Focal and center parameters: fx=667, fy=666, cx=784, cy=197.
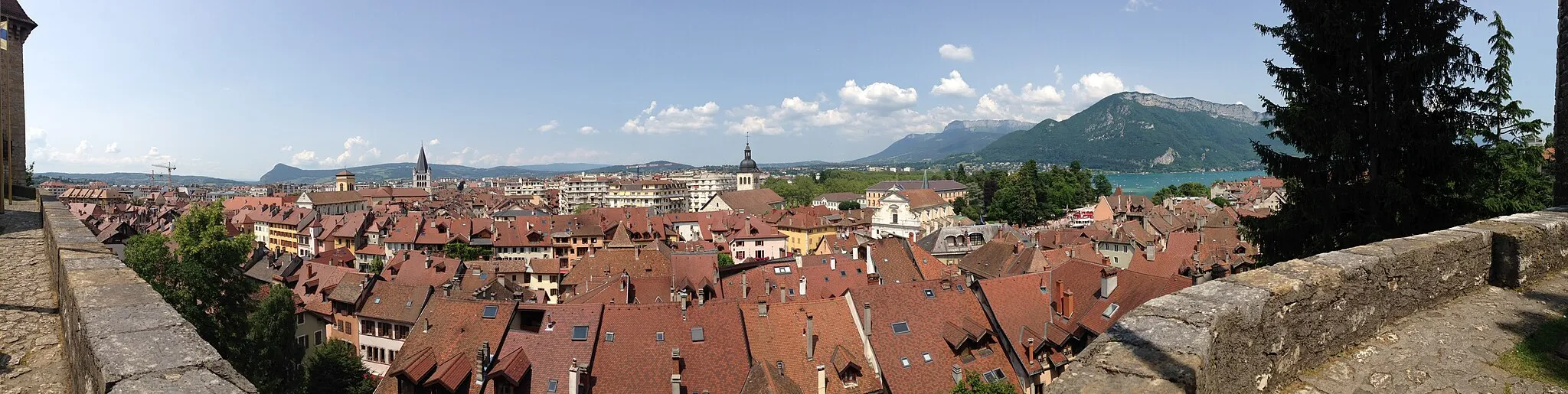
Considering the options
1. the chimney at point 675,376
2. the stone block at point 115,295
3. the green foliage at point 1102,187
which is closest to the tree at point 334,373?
the chimney at point 675,376

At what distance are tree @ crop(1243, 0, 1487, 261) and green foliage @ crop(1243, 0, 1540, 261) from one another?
16mm

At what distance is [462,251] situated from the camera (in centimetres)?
5769

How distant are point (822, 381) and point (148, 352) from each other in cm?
1592

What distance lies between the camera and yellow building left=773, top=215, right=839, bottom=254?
68125mm

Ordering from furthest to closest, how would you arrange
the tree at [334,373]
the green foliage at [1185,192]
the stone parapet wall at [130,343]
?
the green foliage at [1185,192], the tree at [334,373], the stone parapet wall at [130,343]

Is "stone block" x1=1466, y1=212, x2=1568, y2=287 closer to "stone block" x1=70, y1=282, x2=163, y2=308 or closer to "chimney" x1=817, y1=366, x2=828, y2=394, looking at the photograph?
"stone block" x1=70, y1=282, x2=163, y2=308

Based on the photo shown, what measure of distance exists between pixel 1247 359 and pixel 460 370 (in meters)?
18.0

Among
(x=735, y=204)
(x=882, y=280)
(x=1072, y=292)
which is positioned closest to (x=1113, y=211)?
(x=735, y=204)

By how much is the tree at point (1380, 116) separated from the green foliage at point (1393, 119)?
16mm

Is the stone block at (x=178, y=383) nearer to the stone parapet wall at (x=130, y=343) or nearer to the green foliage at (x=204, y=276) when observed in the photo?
the stone parapet wall at (x=130, y=343)

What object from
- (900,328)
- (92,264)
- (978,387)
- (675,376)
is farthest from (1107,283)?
(92,264)

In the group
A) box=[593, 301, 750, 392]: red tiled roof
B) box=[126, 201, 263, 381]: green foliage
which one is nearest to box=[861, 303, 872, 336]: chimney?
box=[593, 301, 750, 392]: red tiled roof

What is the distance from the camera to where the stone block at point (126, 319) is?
3.38 m

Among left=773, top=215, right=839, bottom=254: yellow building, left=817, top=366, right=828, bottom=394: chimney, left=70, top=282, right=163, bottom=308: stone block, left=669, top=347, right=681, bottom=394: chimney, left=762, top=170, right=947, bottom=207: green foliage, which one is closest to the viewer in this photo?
left=70, top=282, right=163, bottom=308: stone block
